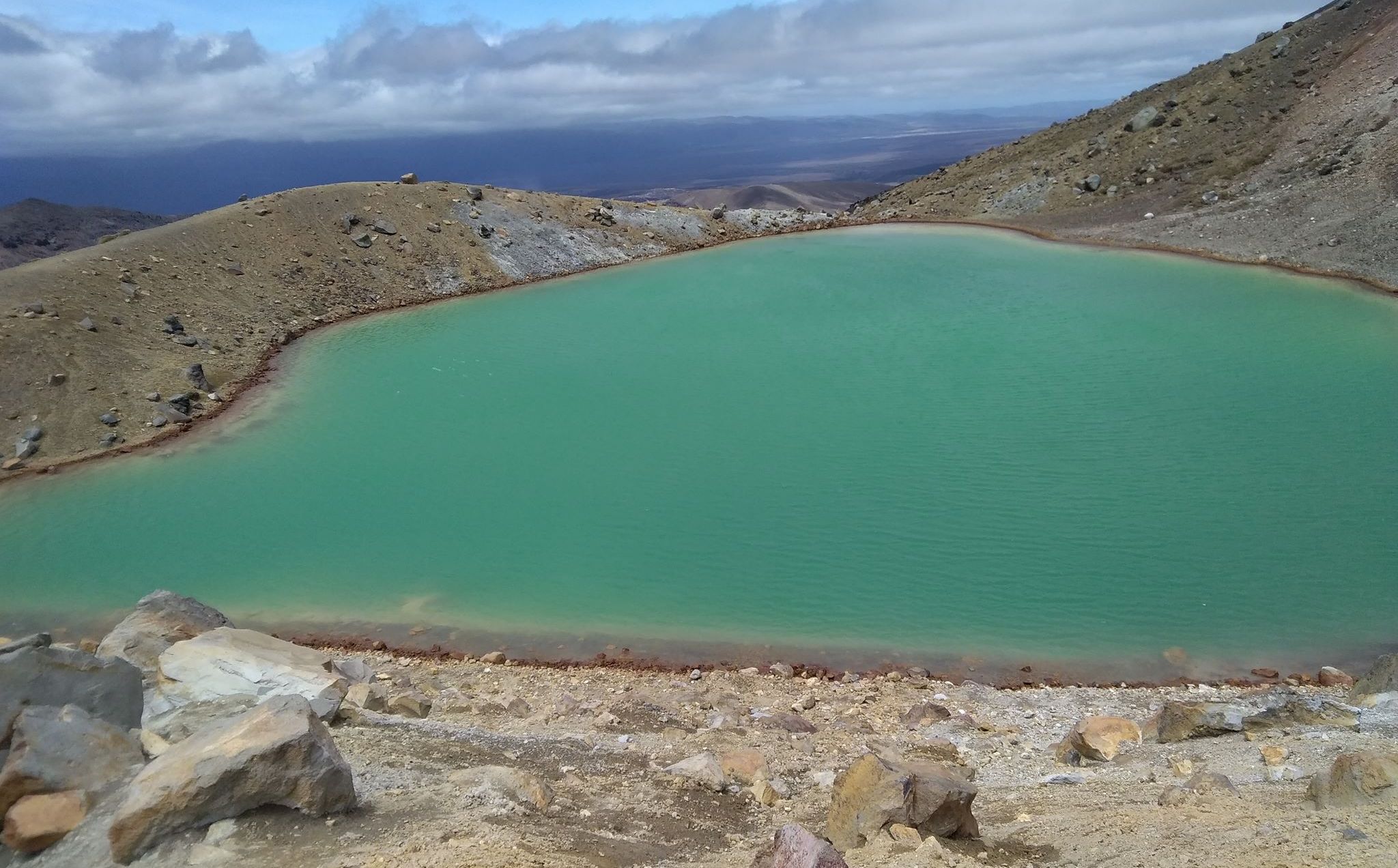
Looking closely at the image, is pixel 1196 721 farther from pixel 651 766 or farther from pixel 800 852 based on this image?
pixel 800 852

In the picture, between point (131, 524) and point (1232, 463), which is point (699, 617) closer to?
point (1232, 463)

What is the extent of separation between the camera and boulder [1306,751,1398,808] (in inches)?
228

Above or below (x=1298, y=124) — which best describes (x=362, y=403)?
below

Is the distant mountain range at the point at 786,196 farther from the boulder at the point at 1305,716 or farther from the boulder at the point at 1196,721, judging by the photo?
the boulder at the point at 1305,716

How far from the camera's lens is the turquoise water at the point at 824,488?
482 inches

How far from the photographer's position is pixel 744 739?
30.7 feet

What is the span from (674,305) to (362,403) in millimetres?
11038

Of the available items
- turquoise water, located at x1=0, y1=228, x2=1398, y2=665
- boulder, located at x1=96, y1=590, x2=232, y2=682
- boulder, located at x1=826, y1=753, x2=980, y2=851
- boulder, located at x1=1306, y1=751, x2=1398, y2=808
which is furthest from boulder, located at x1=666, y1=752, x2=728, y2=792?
boulder, located at x1=96, y1=590, x2=232, y2=682

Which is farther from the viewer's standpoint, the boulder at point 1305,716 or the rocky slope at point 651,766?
the boulder at point 1305,716

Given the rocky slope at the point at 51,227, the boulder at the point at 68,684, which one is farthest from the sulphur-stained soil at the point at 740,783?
the rocky slope at the point at 51,227

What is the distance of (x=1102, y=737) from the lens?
28.3 feet

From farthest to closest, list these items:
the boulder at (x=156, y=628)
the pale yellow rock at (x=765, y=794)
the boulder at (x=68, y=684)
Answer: the boulder at (x=156, y=628)
the pale yellow rock at (x=765, y=794)
the boulder at (x=68, y=684)

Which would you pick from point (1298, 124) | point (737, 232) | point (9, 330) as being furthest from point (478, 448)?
point (1298, 124)

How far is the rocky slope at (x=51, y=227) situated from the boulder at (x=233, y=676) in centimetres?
5644
